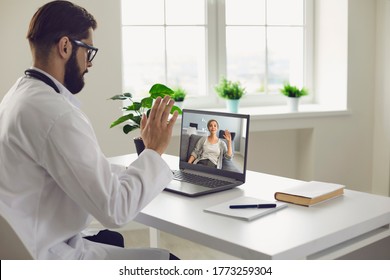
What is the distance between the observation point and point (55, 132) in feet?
4.87

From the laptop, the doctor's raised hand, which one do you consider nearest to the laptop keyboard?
the laptop

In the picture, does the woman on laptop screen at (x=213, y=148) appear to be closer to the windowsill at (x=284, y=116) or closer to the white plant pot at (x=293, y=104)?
the windowsill at (x=284, y=116)

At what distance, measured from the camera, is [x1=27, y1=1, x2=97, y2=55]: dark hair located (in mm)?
1610

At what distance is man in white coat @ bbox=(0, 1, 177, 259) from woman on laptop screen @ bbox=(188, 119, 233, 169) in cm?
50

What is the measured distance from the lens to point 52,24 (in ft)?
5.28

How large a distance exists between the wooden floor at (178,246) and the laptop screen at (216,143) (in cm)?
121

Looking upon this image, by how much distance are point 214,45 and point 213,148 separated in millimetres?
2229

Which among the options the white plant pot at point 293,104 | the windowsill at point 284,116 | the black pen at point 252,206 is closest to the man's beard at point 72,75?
the black pen at point 252,206

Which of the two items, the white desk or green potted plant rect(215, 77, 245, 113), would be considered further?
green potted plant rect(215, 77, 245, 113)

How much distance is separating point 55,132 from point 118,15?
2.41m

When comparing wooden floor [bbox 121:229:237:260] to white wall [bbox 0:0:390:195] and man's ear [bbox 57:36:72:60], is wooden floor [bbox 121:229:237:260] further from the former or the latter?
man's ear [bbox 57:36:72:60]

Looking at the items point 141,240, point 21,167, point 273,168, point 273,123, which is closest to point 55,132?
point 21,167

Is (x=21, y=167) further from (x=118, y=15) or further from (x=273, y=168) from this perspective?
(x=273, y=168)

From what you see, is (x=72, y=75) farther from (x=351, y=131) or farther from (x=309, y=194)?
(x=351, y=131)
